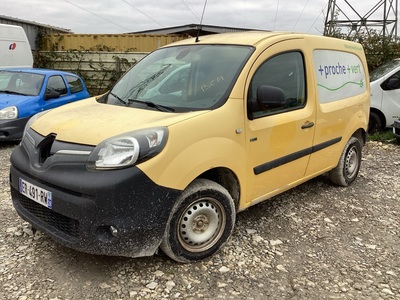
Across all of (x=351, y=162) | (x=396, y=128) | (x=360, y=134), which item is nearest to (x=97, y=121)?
(x=351, y=162)

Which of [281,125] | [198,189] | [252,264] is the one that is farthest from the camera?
[281,125]

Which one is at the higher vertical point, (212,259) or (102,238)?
(102,238)

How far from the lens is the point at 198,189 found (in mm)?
2848

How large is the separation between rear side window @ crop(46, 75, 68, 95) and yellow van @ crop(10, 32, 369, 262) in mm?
4284

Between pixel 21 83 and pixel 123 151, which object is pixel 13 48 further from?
pixel 123 151

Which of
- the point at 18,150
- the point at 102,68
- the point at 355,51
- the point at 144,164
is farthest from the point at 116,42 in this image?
the point at 144,164

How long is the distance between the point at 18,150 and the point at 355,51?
13.4ft

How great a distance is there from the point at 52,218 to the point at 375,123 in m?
7.57

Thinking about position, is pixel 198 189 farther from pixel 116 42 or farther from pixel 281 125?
pixel 116 42

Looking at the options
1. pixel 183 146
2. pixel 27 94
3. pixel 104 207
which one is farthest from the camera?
pixel 27 94

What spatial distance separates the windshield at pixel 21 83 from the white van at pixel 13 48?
2.51 m

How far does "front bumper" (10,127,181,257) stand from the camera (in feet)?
8.16

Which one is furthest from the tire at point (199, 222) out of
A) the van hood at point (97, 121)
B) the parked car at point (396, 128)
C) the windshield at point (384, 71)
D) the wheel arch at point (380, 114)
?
the windshield at point (384, 71)

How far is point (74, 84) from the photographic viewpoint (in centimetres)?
858
